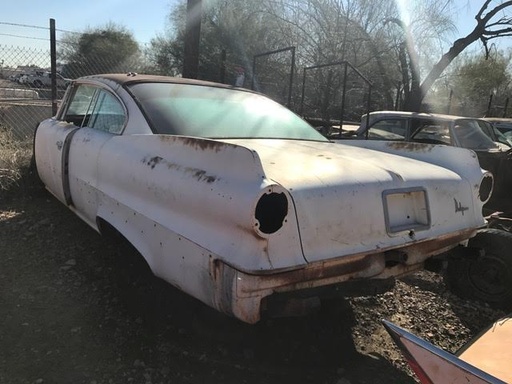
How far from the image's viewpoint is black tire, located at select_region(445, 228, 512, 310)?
367 centimetres

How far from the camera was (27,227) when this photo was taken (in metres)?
4.45

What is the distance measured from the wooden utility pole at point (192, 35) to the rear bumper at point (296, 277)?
643 centimetres

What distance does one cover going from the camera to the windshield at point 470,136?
6.47 metres

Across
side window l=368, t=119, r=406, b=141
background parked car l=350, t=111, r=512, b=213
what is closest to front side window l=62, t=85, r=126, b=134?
background parked car l=350, t=111, r=512, b=213

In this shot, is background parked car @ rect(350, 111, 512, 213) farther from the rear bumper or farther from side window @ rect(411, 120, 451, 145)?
the rear bumper

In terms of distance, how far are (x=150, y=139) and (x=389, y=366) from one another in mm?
Answer: 1948

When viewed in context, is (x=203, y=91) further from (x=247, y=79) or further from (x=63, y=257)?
(x=247, y=79)

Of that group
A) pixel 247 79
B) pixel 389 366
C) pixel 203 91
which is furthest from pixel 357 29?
pixel 389 366

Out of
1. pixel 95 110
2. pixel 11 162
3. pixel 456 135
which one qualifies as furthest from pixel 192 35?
pixel 95 110

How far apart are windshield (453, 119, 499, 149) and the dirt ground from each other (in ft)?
10.7

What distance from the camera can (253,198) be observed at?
2031 mm

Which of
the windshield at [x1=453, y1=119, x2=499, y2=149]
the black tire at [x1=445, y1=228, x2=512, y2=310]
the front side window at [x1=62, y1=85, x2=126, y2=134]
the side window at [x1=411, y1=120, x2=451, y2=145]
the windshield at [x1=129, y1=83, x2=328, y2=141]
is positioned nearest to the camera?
the windshield at [x1=129, y1=83, x2=328, y2=141]

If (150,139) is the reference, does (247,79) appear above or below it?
above

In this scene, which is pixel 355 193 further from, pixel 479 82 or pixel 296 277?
pixel 479 82
